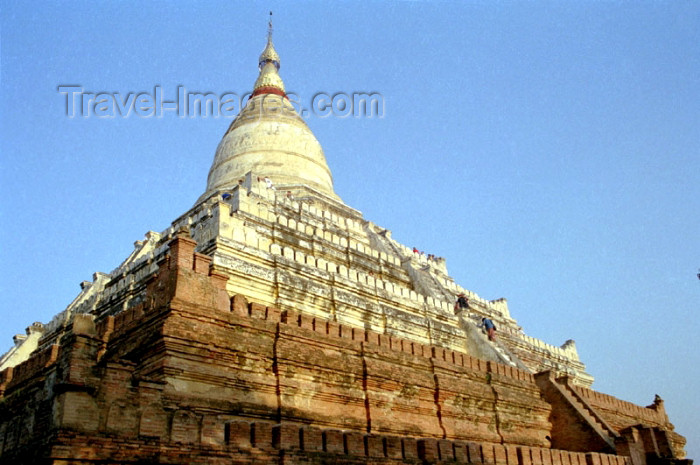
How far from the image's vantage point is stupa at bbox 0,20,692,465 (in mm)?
8094

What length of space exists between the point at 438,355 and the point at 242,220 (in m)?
6.60

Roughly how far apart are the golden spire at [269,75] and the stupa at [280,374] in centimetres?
1539

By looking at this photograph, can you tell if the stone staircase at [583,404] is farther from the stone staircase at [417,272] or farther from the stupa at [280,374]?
the stone staircase at [417,272]

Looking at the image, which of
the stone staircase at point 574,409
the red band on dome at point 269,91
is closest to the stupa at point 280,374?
the stone staircase at point 574,409

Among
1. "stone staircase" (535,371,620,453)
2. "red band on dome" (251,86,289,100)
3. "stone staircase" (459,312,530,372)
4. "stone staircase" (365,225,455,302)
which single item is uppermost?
"red band on dome" (251,86,289,100)

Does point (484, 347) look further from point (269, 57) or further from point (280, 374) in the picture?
point (269, 57)

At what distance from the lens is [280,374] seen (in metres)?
11.9

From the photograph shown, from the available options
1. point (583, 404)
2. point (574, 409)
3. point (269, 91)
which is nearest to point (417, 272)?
point (583, 404)

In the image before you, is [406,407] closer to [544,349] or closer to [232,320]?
[232,320]

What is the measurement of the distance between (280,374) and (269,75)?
30.2 metres

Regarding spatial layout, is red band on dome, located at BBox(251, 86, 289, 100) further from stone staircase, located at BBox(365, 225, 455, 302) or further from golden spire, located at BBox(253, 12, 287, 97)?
stone staircase, located at BBox(365, 225, 455, 302)

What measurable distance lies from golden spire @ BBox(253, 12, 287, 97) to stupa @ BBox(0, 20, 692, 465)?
606 inches

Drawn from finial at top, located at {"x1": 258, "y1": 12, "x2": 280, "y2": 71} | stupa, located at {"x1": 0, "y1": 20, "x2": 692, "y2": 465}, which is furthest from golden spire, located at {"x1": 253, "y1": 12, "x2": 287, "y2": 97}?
stupa, located at {"x1": 0, "y1": 20, "x2": 692, "y2": 465}

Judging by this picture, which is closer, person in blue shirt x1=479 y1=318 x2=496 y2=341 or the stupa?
the stupa
